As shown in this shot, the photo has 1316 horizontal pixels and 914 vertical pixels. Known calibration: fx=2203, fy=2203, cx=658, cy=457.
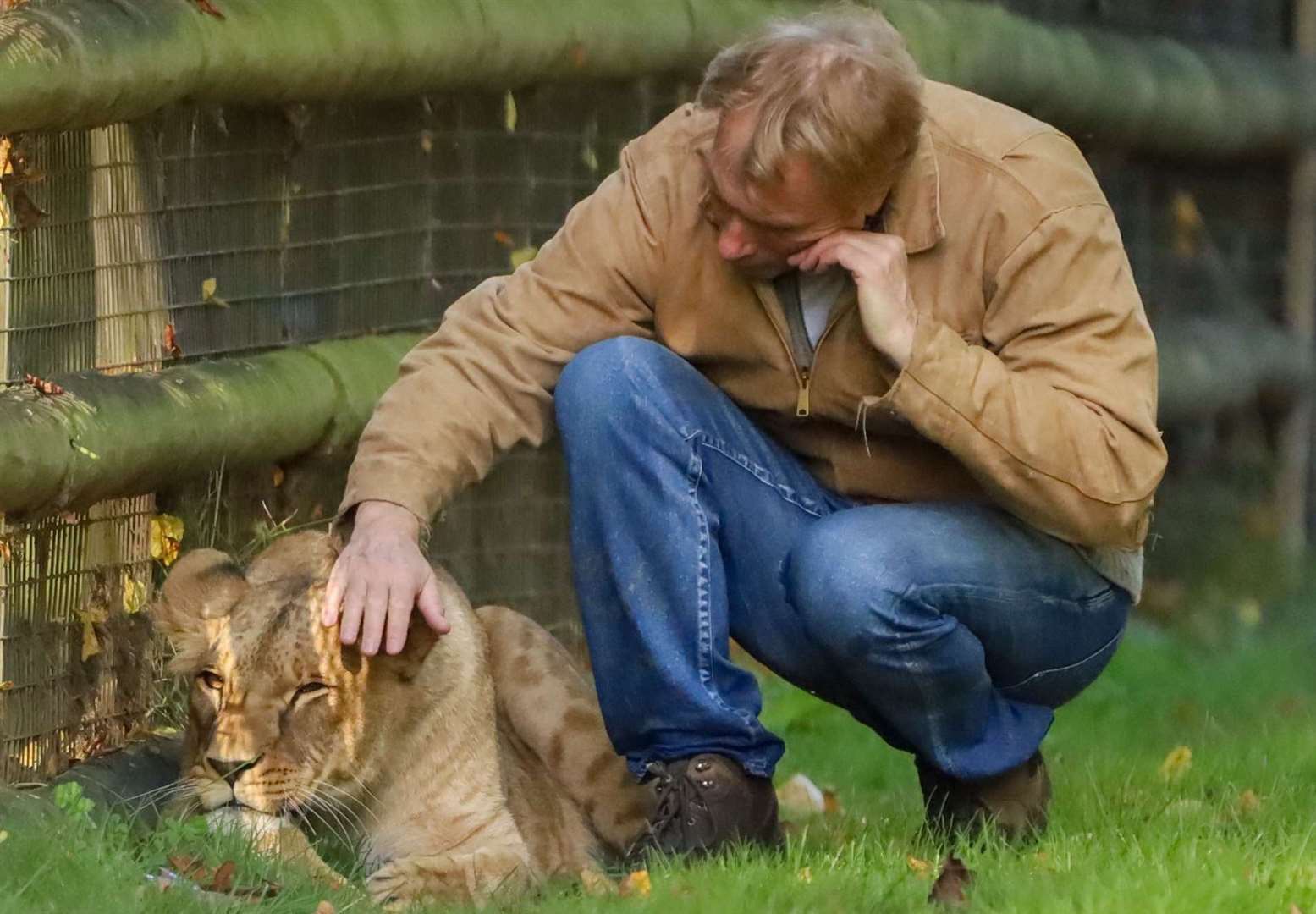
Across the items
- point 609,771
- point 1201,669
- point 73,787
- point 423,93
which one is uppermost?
point 423,93

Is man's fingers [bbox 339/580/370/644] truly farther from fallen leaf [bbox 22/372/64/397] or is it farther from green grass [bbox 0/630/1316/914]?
fallen leaf [bbox 22/372/64/397]

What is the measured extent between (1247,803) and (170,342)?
251 centimetres

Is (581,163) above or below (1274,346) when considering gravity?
above

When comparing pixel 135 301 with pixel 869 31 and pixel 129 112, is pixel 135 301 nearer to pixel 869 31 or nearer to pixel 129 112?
pixel 129 112

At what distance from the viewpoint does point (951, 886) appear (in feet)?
11.7

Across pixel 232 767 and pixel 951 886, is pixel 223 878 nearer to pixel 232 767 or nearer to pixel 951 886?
pixel 232 767

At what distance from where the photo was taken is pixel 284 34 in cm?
483

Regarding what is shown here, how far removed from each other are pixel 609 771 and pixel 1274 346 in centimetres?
556

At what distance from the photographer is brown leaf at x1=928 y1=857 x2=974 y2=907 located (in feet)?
11.5

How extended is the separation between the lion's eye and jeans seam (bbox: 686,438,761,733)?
72 centimetres

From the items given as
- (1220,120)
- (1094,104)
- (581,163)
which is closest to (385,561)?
(581,163)

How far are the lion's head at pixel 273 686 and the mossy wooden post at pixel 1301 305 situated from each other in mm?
6309

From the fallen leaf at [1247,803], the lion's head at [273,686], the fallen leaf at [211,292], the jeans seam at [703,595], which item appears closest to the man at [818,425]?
the jeans seam at [703,595]

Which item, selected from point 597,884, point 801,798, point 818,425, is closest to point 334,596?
point 597,884
